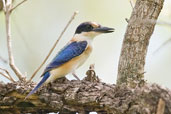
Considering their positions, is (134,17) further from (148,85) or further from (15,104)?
(15,104)

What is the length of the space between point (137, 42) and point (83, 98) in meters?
0.76

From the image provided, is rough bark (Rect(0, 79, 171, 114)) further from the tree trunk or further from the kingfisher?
the kingfisher

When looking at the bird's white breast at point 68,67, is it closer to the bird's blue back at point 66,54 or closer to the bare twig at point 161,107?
the bird's blue back at point 66,54

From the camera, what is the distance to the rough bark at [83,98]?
283cm

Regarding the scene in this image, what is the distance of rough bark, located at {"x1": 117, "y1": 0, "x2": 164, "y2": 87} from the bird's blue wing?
1.92 ft

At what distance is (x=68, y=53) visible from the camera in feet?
13.5

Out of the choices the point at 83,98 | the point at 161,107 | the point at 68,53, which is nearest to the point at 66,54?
the point at 68,53

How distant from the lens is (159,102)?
276 centimetres

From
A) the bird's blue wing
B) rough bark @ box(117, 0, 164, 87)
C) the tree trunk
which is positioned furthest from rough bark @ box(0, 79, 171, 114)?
rough bark @ box(117, 0, 164, 87)

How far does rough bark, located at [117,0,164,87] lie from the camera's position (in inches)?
144

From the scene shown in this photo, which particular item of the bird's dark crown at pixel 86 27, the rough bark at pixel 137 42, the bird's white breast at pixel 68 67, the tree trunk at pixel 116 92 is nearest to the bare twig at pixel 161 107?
the tree trunk at pixel 116 92

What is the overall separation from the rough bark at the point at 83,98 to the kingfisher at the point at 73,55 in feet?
0.48

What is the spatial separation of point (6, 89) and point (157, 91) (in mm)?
1372

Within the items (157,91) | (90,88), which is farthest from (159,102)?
(90,88)
